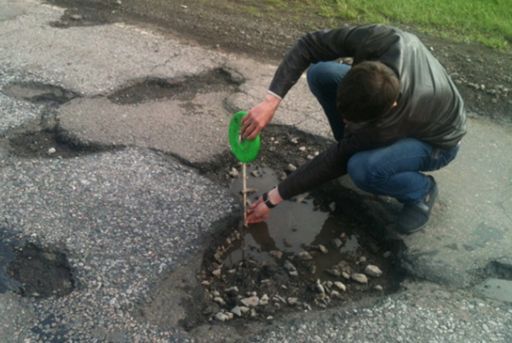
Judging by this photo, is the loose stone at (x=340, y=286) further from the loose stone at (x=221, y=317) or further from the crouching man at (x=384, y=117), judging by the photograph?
the loose stone at (x=221, y=317)

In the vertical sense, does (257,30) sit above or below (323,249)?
above

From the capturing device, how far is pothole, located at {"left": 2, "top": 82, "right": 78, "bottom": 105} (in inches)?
147

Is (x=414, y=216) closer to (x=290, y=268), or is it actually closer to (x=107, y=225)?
(x=290, y=268)

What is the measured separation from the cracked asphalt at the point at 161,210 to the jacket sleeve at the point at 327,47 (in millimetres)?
806

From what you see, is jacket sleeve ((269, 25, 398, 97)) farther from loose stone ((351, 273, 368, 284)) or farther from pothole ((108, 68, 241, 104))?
pothole ((108, 68, 241, 104))

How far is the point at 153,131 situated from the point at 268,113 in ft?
3.69

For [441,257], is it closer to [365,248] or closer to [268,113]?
[365,248]

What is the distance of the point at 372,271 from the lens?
2787 mm

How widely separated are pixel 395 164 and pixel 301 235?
702 millimetres

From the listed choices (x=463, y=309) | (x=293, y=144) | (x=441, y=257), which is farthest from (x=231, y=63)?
(x=463, y=309)

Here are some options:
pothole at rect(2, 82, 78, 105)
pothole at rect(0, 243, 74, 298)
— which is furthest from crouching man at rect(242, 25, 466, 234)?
pothole at rect(2, 82, 78, 105)

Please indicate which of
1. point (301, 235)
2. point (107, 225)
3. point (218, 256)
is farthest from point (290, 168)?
point (107, 225)

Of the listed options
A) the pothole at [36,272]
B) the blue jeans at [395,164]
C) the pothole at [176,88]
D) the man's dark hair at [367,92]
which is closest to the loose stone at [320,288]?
the blue jeans at [395,164]

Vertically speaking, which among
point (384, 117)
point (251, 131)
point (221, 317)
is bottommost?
point (221, 317)
